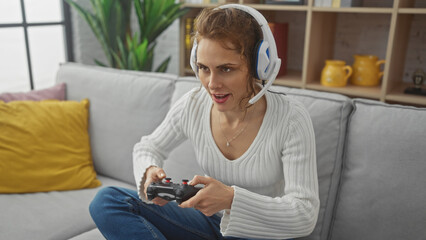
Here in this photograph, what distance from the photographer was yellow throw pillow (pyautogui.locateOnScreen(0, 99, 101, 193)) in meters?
1.54

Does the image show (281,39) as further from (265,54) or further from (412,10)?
(265,54)

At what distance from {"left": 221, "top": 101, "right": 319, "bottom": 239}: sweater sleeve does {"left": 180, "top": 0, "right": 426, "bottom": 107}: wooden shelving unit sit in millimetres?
1180

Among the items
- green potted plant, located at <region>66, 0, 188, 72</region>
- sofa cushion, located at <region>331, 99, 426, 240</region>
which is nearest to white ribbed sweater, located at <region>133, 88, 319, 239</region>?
sofa cushion, located at <region>331, 99, 426, 240</region>

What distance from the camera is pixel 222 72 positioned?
3.23ft

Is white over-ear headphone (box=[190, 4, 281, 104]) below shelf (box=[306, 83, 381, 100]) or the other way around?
the other way around

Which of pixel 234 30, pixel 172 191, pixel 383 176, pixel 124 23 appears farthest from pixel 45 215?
pixel 124 23

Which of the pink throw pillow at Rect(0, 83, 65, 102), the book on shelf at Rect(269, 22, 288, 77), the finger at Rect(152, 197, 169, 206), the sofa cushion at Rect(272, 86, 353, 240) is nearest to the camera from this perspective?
the finger at Rect(152, 197, 169, 206)

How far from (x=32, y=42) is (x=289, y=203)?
247 centimetres

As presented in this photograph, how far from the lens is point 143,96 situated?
64.3 inches

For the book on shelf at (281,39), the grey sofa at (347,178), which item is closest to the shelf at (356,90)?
the book on shelf at (281,39)

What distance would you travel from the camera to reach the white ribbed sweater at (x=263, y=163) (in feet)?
3.18

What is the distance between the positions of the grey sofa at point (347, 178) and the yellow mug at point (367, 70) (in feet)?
3.33

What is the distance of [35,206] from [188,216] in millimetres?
676

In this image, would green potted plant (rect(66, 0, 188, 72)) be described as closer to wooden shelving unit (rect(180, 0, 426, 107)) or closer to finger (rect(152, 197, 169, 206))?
wooden shelving unit (rect(180, 0, 426, 107))
